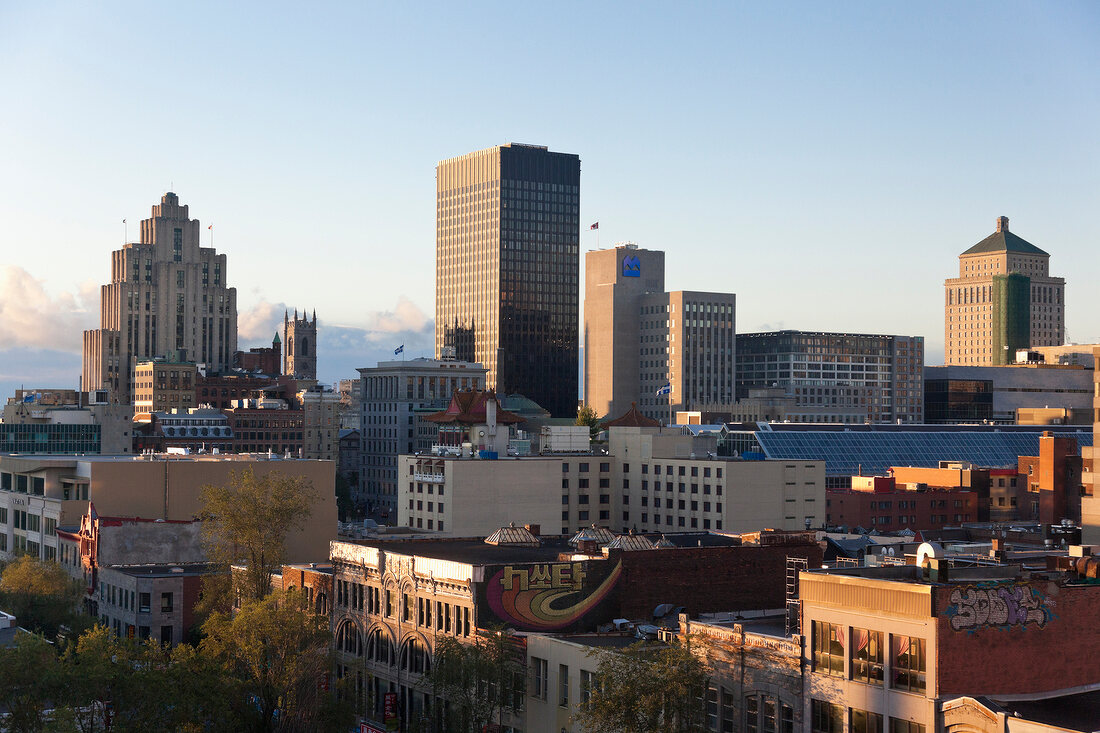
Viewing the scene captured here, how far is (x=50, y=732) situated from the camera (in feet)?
221

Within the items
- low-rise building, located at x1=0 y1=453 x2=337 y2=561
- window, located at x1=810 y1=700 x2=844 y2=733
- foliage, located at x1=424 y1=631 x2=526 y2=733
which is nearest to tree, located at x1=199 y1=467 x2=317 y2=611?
low-rise building, located at x1=0 y1=453 x2=337 y2=561

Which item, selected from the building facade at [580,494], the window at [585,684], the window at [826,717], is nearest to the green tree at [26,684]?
the window at [585,684]

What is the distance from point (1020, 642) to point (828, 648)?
8.11m

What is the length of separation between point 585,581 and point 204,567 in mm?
58348

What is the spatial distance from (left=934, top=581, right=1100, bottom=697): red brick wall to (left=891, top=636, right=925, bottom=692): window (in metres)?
0.98

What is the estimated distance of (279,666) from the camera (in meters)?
90.9

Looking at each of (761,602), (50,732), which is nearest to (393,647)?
(761,602)

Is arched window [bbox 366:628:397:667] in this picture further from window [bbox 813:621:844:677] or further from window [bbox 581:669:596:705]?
window [bbox 813:621:844:677]

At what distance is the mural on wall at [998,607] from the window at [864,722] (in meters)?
5.39

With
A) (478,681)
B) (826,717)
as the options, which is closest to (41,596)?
(478,681)

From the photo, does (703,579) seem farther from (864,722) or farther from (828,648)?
(864,722)

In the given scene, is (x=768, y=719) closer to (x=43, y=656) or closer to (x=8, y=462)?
(x=43, y=656)

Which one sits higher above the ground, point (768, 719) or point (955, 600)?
point (955, 600)

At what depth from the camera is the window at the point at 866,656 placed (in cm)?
6259
